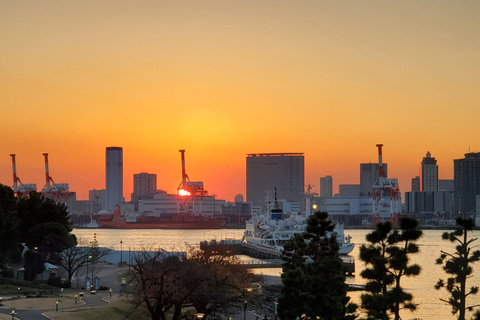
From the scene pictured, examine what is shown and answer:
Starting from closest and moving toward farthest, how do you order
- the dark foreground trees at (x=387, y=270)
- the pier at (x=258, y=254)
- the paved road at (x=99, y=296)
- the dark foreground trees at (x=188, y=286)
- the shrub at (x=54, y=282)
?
the dark foreground trees at (x=387, y=270), the paved road at (x=99, y=296), the dark foreground trees at (x=188, y=286), the shrub at (x=54, y=282), the pier at (x=258, y=254)

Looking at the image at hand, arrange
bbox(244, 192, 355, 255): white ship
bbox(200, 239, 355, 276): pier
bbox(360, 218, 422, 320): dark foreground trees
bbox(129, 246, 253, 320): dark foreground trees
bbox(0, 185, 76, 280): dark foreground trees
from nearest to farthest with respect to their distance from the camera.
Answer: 1. bbox(360, 218, 422, 320): dark foreground trees
2. bbox(129, 246, 253, 320): dark foreground trees
3. bbox(0, 185, 76, 280): dark foreground trees
4. bbox(200, 239, 355, 276): pier
5. bbox(244, 192, 355, 255): white ship

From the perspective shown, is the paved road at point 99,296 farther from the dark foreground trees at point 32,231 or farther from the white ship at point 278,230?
the white ship at point 278,230

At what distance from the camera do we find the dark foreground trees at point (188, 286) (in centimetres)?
2958

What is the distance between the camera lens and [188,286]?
31.4m

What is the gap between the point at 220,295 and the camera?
1293 inches

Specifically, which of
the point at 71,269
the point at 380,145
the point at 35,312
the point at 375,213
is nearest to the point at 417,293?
the point at 71,269

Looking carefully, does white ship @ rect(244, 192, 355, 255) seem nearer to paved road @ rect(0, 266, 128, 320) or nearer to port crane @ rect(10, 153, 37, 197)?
paved road @ rect(0, 266, 128, 320)

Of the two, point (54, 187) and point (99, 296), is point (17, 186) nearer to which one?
point (54, 187)

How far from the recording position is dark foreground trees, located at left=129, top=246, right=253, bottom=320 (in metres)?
29.6

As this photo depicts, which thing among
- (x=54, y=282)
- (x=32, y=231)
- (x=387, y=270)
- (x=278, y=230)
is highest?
(x=32, y=231)

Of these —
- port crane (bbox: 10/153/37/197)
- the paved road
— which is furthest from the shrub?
A: port crane (bbox: 10/153/37/197)

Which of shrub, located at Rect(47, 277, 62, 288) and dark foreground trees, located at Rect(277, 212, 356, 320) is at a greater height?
dark foreground trees, located at Rect(277, 212, 356, 320)

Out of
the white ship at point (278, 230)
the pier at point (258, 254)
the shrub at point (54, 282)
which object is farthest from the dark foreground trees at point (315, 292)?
the white ship at point (278, 230)

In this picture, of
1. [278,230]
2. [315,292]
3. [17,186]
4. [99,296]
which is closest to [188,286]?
[315,292]
